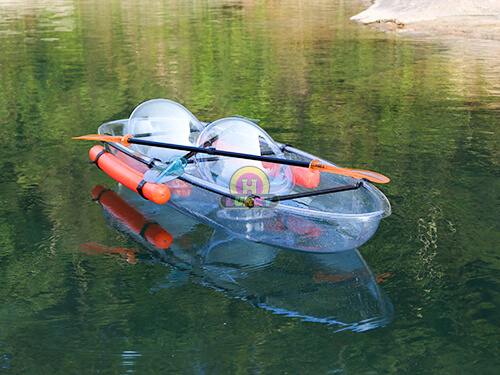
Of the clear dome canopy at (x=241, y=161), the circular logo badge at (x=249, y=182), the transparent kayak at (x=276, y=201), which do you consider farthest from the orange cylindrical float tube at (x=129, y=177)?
the circular logo badge at (x=249, y=182)

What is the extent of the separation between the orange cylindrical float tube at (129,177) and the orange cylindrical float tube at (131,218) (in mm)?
329

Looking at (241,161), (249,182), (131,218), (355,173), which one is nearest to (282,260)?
(249,182)

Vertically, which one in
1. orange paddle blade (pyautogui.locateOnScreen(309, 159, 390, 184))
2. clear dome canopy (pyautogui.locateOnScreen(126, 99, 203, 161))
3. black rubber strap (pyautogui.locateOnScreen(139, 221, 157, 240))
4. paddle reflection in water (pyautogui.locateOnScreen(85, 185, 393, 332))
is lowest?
paddle reflection in water (pyautogui.locateOnScreen(85, 185, 393, 332))

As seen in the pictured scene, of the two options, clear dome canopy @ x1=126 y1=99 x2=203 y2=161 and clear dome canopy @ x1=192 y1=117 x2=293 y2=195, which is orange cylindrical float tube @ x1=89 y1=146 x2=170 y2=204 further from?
clear dome canopy @ x1=192 y1=117 x2=293 y2=195

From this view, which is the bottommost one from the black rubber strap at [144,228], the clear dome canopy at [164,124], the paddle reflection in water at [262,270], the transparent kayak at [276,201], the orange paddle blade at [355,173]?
the paddle reflection in water at [262,270]

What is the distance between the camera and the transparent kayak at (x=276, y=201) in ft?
17.1

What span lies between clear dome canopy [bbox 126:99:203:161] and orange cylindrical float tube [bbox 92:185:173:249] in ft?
2.45

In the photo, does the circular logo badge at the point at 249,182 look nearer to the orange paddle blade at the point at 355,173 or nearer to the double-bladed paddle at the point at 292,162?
the double-bladed paddle at the point at 292,162

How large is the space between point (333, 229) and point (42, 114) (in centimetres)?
765

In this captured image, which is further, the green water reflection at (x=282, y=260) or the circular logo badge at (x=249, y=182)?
the circular logo badge at (x=249, y=182)

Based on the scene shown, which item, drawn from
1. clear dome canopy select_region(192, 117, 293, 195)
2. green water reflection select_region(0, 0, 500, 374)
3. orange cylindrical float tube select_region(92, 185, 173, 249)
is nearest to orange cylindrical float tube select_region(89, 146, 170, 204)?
orange cylindrical float tube select_region(92, 185, 173, 249)

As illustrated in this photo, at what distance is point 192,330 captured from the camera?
450cm

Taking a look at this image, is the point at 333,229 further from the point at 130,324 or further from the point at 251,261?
the point at 130,324

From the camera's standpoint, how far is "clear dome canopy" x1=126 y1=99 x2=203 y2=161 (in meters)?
7.26
